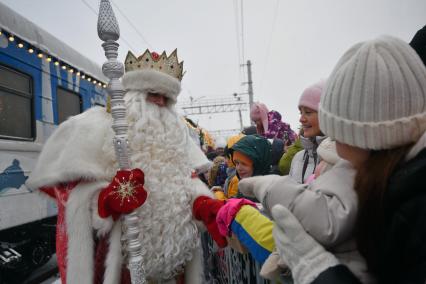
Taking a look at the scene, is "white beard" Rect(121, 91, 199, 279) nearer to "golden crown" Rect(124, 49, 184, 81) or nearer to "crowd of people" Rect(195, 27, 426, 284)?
"golden crown" Rect(124, 49, 184, 81)

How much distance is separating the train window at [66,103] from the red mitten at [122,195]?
3.46m

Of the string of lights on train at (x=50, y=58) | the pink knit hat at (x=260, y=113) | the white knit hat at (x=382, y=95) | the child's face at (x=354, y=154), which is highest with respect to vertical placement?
the string of lights on train at (x=50, y=58)

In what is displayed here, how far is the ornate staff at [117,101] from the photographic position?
1.62 metres

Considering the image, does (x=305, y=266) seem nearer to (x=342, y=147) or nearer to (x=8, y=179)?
(x=342, y=147)

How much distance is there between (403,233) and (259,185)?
0.43 metres

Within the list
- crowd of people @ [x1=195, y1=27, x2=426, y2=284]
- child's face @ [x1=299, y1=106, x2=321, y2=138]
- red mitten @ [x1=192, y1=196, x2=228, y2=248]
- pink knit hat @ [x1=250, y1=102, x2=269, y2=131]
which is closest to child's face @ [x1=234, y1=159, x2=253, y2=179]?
red mitten @ [x1=192, y1=196, x2=228, y2=248]

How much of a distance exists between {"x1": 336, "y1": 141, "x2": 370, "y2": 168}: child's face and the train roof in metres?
4.06

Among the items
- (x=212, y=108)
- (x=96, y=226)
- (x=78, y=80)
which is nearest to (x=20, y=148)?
(x=78, y=80)

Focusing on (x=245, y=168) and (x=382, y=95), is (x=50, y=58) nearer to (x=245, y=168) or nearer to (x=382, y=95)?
(x=245, y=168)

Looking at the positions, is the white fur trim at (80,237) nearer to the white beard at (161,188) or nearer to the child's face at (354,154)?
the white beard at (161,188)

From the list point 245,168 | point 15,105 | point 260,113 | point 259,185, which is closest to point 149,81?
point 245,168

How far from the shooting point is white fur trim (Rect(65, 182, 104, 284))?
1.63 m

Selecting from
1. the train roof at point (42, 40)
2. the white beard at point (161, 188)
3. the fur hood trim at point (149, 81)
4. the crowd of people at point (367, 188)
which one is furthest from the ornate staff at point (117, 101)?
the train roof at point (42, 40)

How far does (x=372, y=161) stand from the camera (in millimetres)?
780
